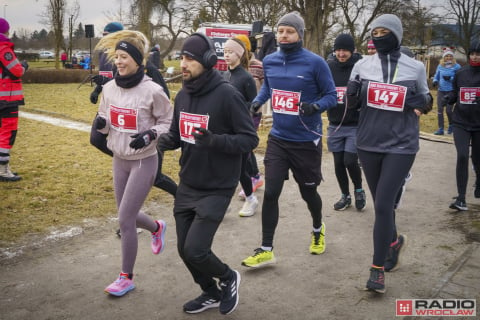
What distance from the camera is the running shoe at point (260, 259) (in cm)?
445

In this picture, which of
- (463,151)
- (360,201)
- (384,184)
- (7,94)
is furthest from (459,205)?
(7,94)

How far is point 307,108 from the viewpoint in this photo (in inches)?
169

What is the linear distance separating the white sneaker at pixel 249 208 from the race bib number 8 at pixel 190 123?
2735 mm

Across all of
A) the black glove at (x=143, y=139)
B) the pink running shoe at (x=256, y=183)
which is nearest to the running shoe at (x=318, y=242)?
the black glove at (x=143, y=139)

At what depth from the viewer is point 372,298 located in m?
3.91

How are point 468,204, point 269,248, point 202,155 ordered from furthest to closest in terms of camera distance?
point 468,204, point 269,248, point 202,155

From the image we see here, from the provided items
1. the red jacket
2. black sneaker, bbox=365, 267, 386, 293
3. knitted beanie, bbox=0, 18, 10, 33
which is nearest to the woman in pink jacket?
black sneaker, bbox=365, 267, 386, 293

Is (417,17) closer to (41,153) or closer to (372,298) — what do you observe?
(41,153)

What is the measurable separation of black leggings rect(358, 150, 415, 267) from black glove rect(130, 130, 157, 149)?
5.88 feet

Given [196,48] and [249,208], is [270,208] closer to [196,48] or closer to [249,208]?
[249,208]

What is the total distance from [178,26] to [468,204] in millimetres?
31152

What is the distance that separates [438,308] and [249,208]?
9.72 ft

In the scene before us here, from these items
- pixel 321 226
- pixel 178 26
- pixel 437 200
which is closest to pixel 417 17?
pixel 178 26

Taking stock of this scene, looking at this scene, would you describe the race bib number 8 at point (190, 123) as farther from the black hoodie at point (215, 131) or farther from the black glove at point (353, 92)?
the black glove at point (353, 92)
